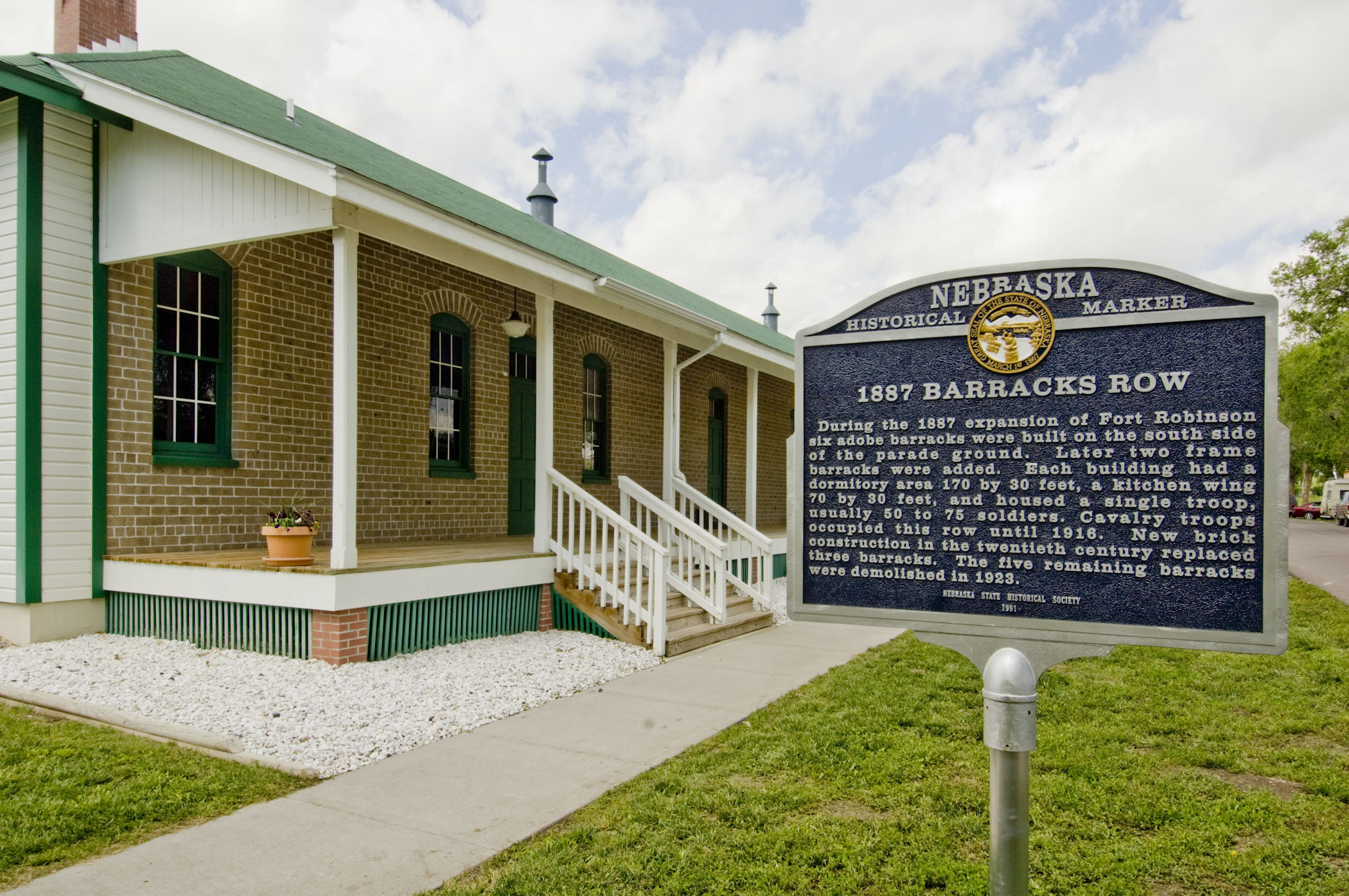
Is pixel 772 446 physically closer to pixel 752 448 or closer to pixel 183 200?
pixel 752 448

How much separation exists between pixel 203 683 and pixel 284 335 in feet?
12.2

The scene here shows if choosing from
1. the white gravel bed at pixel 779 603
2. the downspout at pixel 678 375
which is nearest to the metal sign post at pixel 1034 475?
the white gravel bed at pixel 779 603

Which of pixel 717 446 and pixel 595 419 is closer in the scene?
pixel 595 419

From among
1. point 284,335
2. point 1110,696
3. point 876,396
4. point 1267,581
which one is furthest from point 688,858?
point 284,335

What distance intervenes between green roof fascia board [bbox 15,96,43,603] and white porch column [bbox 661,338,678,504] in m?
6.17

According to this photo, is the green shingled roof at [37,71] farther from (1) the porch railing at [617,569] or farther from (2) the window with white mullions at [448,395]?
(1) the porch railing at [617,569]

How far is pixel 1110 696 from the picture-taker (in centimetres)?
640

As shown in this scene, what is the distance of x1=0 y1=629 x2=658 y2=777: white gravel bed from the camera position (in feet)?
17.6

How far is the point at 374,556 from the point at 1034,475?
6233mm

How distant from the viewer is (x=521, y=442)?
1141 cm

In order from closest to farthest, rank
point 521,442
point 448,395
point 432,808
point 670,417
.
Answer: point 432,808 → point 448,395 → point 670,417 → point 521,442

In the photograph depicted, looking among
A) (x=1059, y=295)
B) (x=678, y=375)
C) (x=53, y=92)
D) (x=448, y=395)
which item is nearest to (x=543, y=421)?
(x=448, y=395)

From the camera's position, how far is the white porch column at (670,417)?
11.0m

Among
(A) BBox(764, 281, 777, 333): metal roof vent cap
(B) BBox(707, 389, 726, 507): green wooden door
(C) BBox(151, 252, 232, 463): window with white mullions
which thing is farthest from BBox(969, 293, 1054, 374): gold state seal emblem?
(A) BBox(764, 281, 777, 333): metal roof vent cap
